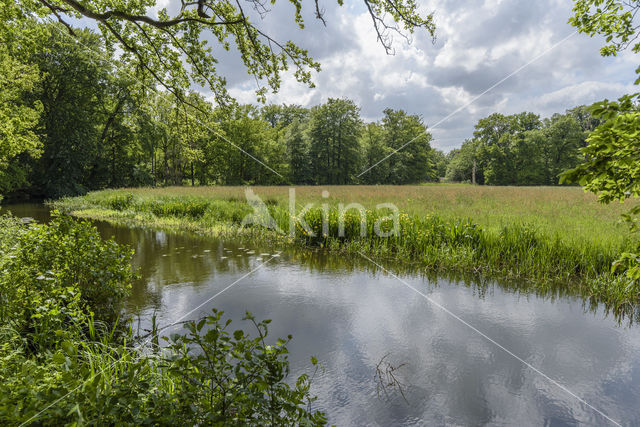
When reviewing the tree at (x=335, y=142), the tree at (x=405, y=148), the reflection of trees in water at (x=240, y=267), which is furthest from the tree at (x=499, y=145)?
the reflection of trees in water at (x=240, y=267)

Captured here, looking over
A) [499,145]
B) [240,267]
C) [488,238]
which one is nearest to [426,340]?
[488,238]

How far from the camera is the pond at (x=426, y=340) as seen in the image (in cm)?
332

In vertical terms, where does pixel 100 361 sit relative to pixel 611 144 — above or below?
below


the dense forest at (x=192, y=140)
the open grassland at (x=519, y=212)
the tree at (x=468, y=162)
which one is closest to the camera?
the open grassland at (x=519, y=212)

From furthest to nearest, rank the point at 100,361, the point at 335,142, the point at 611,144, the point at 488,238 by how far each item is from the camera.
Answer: the point at 335,142 → the point at 488,238 → the point at 100,361 → the point at 611,144

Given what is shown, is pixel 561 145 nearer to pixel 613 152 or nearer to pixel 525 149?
pixel 525 149

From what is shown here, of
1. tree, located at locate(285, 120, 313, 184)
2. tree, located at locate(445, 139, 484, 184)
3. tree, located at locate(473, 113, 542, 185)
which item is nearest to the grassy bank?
tree, located at locate(285, 120, 313, 184)

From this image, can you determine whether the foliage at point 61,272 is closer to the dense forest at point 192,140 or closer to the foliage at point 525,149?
the dense forest at point 192,140

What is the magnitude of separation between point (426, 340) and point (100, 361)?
397cm

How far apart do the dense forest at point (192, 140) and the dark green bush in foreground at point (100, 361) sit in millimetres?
2952

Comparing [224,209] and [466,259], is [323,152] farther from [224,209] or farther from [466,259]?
[466,259]

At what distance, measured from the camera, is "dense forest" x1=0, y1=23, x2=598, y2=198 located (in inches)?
656

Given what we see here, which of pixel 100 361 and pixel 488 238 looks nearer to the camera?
pixel 100 361

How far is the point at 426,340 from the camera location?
4.61 m
